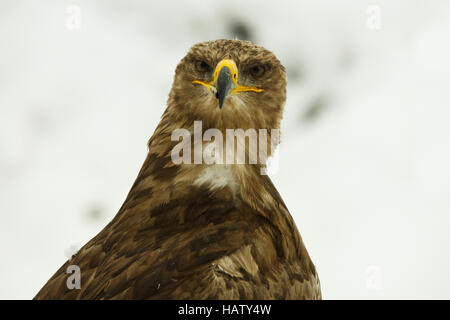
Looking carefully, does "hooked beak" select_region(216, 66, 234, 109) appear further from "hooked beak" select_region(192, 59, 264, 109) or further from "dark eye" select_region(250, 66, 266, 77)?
"dark eye" select_region(250, 66, 266, 77)

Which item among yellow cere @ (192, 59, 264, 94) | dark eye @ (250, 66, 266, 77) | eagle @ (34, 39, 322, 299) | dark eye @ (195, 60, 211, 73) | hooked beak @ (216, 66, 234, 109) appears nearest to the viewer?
eagle @ (34, 39, 322, 299)

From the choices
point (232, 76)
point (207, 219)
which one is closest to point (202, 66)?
point (232, 76)

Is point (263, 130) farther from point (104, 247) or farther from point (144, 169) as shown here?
point (104, 247)

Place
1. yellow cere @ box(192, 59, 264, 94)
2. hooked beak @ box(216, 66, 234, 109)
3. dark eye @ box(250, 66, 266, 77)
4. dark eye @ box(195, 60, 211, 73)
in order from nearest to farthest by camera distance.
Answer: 1. hooked beak @ box(216, 66, 234, 109)
2. yellow cere @ box(192, 59, 264, 94)
3. dark eye @ box(195, 60, 211, 73)
4. dark eye @ box(250, 66, 266, 77)

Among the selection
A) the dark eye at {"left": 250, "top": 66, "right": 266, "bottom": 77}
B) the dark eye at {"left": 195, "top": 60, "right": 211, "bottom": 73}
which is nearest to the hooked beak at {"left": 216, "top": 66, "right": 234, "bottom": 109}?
the dark eye at {"left": 195, "top": 60, "right": 211, "bottom": 73}

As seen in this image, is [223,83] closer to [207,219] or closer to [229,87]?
[229,87]

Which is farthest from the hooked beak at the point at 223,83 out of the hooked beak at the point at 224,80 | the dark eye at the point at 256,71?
the dark eye at the point at 256,71

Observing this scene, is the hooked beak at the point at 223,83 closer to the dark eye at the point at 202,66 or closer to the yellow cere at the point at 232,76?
the yellow cere at the point at 232,76
